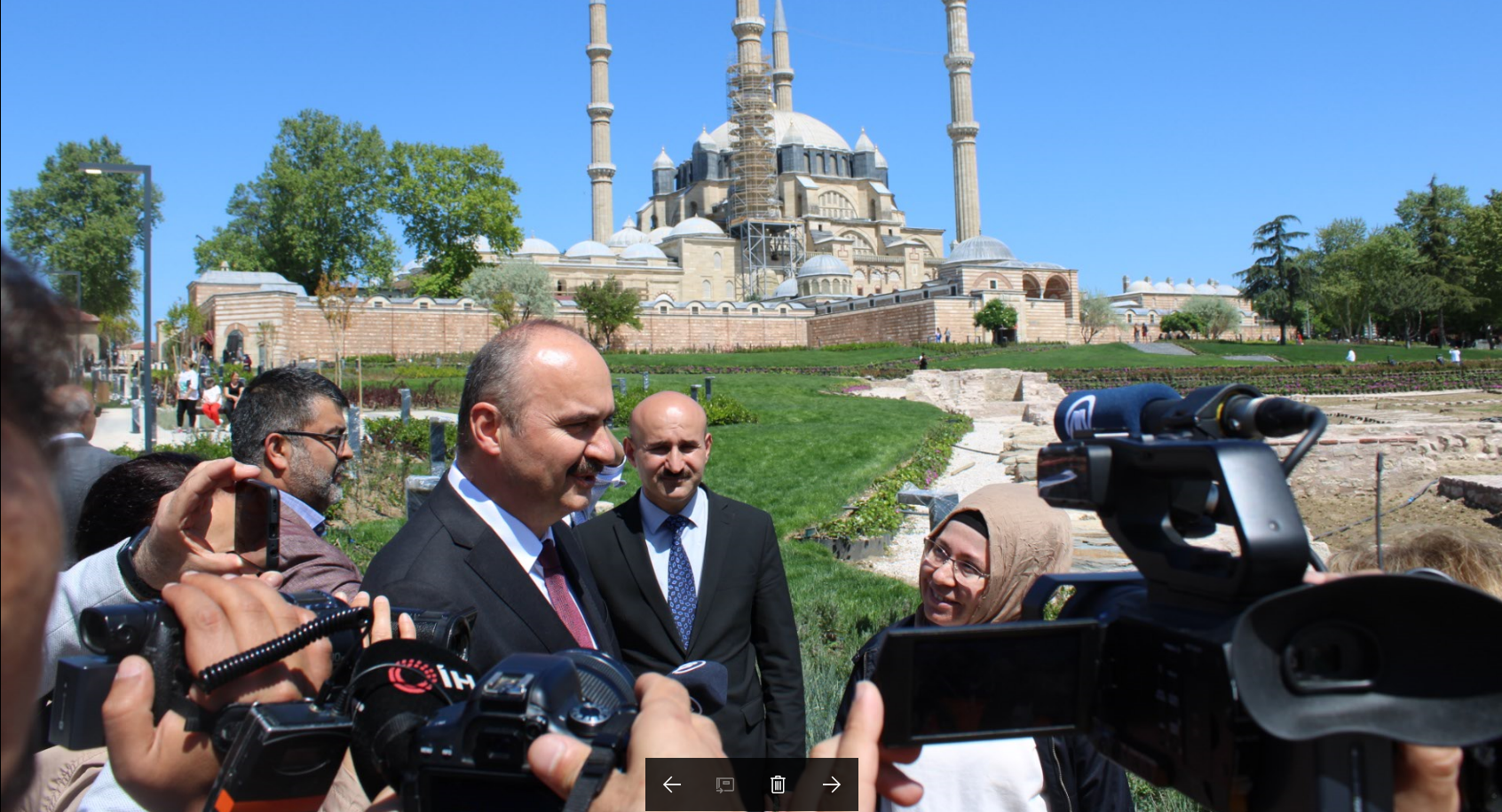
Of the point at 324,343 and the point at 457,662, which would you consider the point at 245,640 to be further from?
the point at 324,343

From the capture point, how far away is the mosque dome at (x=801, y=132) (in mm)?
66062

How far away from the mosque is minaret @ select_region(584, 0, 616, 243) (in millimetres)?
100

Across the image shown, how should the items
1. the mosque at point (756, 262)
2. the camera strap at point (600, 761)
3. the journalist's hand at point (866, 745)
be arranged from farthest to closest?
the mosque at point (756, 262) → the journalist's hand at point (866, 745) → the camera strap at point (600, 761)

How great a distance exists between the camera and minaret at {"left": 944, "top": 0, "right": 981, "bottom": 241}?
5259 cm

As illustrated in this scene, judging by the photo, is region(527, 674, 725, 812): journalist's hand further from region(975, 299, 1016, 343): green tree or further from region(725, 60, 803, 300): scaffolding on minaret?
region(725, 60, 803, 300): scaffolding on minaret

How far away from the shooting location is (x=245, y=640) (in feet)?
3.90

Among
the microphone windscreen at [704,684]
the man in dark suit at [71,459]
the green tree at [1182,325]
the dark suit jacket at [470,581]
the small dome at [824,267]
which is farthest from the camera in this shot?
the small dome at [824,267]

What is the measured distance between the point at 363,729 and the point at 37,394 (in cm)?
56

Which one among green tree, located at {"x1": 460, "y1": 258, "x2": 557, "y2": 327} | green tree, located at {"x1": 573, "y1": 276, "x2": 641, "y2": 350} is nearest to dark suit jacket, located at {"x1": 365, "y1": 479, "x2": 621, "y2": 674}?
green tree, located at {"x1": 573, "y1": 276, "x2": 641, "y2": 350}

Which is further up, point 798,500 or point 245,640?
point 245,640

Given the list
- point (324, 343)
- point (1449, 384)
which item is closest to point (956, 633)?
point (1449, 384)

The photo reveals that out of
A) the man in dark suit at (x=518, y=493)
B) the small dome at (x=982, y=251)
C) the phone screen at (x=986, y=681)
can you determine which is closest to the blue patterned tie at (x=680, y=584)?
the man in dark suit at (x=518, y=493)

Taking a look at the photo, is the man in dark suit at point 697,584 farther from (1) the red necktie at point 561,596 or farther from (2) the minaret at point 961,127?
(2) the minaret at point 961,127

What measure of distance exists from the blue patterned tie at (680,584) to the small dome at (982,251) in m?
49.3
